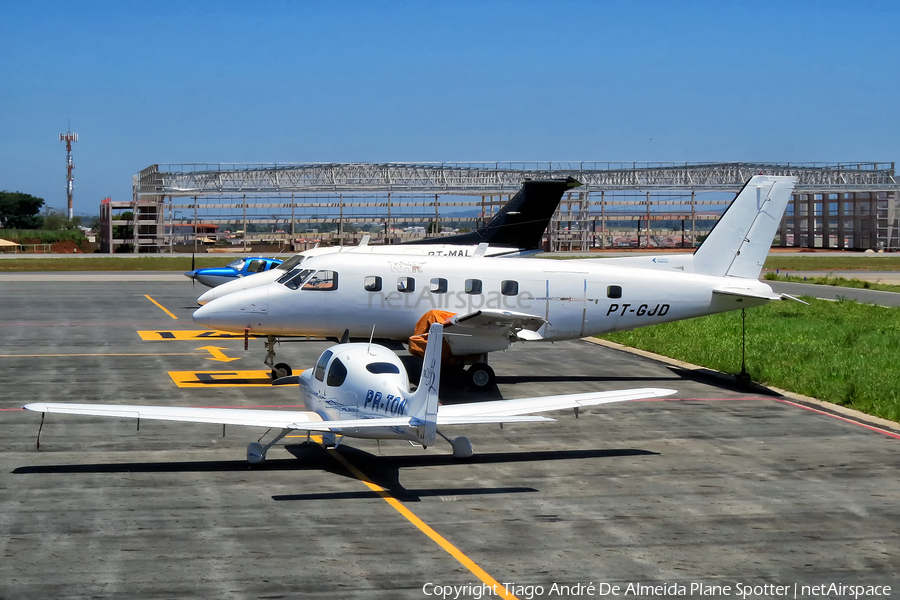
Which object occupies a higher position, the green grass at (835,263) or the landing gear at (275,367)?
the green grass at (835,263)

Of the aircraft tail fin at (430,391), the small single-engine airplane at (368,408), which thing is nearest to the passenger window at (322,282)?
the small single-engine airplane at (368,408)

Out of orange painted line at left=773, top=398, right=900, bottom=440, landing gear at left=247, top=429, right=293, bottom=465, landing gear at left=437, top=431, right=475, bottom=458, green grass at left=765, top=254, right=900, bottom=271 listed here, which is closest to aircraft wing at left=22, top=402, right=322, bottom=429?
landing gear at left=247, top=429, right=293, bottom=465

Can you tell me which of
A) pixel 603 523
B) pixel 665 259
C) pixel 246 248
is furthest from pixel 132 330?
pixel 246 248

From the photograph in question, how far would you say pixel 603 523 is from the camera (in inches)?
465

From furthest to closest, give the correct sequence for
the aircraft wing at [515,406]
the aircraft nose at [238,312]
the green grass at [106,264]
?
the green grass at [106,264]
the aircraft nose at [238,312]
the aircraft wing at [515,406]

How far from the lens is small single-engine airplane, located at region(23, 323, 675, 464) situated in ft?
41.5

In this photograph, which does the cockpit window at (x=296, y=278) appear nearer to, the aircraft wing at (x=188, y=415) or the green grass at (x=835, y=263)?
the aircraft wing at (x=188, y=415)

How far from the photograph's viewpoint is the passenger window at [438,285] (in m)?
22.2

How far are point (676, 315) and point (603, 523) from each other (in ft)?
38.5

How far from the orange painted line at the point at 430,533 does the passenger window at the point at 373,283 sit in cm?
737

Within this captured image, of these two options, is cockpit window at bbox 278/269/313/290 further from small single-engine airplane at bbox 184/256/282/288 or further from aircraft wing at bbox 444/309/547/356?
small single-engine airplane at bbox 184/256/282/288

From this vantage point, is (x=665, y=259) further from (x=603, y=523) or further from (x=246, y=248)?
(x=246, y=248)

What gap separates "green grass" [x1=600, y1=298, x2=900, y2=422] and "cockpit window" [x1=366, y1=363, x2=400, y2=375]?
34.7ft

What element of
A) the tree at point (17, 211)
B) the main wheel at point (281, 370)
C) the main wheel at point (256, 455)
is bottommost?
the main wheel at point (256, 455)
